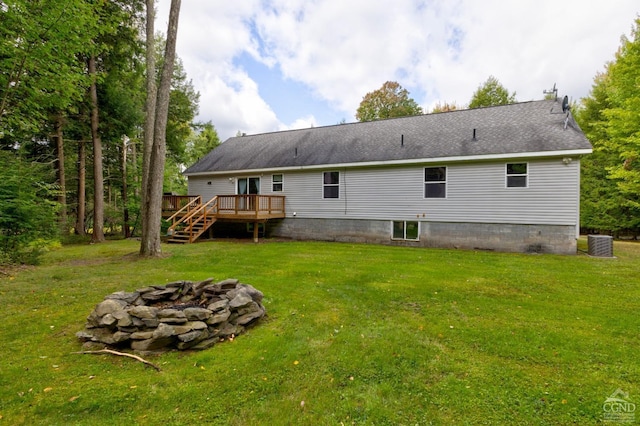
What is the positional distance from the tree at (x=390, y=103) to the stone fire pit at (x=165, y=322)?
26.7m

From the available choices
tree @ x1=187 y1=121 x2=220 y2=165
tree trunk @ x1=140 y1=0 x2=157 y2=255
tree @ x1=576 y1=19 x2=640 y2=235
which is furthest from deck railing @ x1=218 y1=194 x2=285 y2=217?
tree @ x1=187 y1=121 x2=220 y2=165

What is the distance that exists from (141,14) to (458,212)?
49.1 ft

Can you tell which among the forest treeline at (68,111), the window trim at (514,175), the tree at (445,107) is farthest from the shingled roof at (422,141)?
the tree at (445,107)

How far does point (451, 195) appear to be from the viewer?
410 inches

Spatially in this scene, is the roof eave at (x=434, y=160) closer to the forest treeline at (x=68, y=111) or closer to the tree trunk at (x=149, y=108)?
the tree trunk at (x=149, y=108)

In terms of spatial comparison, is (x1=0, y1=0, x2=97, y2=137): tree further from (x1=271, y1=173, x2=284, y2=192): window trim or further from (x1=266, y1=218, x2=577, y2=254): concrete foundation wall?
(x1=266, y1=218, x2=577, y2=254): concrete foundation wall

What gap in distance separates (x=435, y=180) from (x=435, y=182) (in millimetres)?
82

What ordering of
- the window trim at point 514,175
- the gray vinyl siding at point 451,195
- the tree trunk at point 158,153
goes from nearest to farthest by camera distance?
the tree trunk at point 158,153, the gray vinyl siding at point 451,195, the window trim at point 514,175

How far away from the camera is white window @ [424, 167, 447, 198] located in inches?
417

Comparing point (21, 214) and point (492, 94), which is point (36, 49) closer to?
point (21, 214)

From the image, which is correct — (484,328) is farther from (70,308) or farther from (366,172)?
(366,172)

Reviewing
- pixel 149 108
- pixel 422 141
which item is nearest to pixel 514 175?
pixel 422 141

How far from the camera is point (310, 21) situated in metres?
12.9

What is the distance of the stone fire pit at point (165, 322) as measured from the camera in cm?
323
